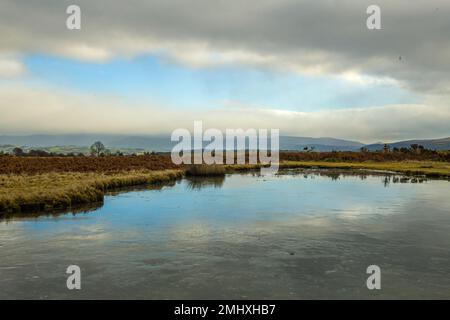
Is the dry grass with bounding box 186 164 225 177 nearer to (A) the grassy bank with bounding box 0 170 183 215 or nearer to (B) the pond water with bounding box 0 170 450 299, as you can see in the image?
(A) the grassy bank with bounding box 0 170 183 215

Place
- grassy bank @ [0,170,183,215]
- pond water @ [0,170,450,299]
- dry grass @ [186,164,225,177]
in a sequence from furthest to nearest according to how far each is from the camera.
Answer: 1. dry grass @ [186,164,225,177]
2. grassy bank @ [0,170,183,215]
3. pond water @ [0,170,450,299]

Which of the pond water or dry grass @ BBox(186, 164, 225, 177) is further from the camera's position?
dry grass @ BBox(186, 164, 225, 177)

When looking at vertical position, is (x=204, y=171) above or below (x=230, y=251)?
above

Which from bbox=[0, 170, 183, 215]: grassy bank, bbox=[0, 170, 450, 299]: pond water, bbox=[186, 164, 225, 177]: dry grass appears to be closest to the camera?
bbox=[0, 170, 450, 299]: pond water

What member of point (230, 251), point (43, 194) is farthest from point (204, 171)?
point (230, 251)

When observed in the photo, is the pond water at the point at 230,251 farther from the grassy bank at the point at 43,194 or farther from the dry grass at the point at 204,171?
the dry grass at the point at 204,171

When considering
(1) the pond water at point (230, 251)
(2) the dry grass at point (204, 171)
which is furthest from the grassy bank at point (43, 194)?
(2) the dry grass at point (204, 171)

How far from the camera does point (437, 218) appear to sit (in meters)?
18.3

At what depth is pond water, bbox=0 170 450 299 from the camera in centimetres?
943

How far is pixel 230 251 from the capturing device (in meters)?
12.6

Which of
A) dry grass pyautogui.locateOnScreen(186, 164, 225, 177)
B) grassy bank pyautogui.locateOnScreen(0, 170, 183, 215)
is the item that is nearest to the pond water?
grassy bank pyautogui.locateOnScreen(0, 170, 183, 215)

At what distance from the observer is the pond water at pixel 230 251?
9.43m

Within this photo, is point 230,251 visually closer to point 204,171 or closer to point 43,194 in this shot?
point 43,194
